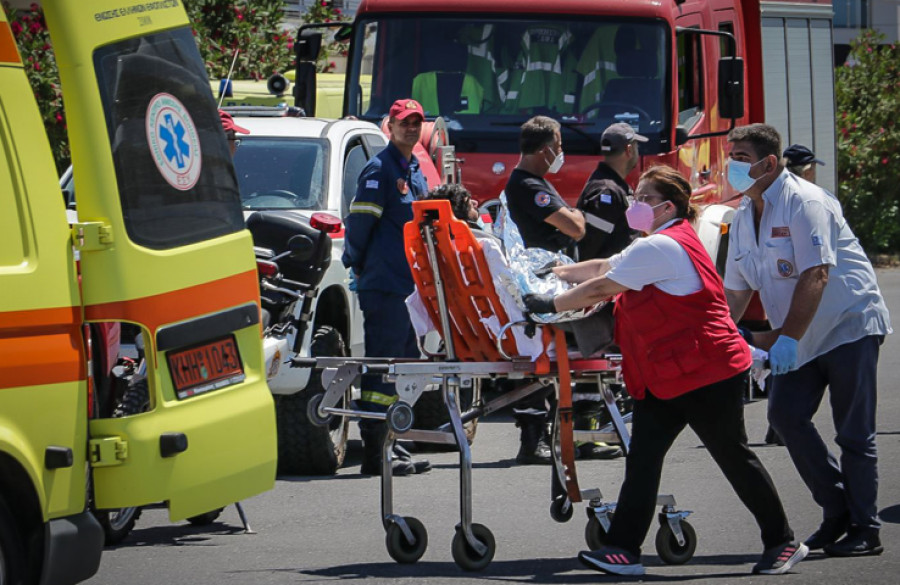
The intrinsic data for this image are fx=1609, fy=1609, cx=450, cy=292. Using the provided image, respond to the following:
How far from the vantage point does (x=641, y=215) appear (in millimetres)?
6605

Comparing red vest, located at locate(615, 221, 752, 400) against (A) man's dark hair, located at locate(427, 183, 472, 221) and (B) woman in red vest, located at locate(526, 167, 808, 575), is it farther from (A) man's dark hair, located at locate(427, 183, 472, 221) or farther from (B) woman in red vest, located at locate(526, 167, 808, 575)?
(A) man's dark hair, located at locate(427, 183, 472, 221)

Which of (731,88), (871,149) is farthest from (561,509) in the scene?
(871,149)

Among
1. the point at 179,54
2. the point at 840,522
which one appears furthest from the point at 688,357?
the point at 179,54

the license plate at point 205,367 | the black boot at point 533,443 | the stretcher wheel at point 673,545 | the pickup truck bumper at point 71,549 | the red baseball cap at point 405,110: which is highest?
the red baseball cap at point 405,110

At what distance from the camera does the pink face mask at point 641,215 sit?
21.6ft

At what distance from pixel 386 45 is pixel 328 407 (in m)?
5.89

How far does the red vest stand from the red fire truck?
17.6 ft

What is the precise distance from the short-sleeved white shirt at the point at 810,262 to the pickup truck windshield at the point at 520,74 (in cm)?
493

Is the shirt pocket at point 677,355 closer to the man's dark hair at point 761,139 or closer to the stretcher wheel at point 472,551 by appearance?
the stretcher wheel at point 472,551

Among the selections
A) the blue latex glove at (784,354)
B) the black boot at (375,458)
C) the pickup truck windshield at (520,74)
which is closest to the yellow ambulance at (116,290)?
the blue latex glove at (784,354)

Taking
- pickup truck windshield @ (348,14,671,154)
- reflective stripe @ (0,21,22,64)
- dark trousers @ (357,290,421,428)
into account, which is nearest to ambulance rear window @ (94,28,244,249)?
reflective stripe @ (0,21,22,64)

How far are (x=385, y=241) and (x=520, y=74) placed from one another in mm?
3724

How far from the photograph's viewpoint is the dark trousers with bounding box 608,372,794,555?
6453 mm

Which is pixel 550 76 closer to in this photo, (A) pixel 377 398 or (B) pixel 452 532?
(A) pixel 377 398
